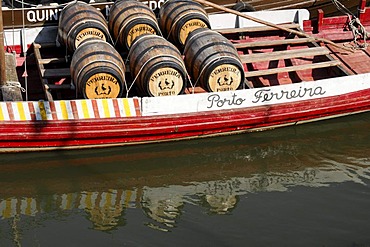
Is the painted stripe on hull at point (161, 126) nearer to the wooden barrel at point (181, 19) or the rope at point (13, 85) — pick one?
the rope at point (13, 85)

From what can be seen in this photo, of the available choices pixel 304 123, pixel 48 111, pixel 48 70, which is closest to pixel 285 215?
pixel 304 123

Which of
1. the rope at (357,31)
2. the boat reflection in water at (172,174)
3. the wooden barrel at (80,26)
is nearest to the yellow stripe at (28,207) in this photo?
the boat reflection in water at (172,174)

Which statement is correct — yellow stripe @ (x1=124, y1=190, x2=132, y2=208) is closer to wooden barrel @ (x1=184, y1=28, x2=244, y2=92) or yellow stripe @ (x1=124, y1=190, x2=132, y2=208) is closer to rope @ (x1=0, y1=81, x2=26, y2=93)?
wooden barrel @ (x1=184, y1=28, x2=244, y2=92)

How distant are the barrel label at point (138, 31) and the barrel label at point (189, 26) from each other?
655mm

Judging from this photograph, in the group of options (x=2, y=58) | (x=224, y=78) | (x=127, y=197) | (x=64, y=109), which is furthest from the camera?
(x=224, y=78)

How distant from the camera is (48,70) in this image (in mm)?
14852

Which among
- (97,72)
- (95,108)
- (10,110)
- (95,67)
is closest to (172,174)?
(95,108)

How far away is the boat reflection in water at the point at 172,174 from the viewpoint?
1236 centimetres

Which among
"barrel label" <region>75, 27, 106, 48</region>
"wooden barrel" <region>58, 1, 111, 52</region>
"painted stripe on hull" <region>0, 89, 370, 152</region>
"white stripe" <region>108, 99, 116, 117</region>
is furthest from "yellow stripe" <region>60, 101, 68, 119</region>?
"barrel label" <region>75, 27, 106, 48</region>

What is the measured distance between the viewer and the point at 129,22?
15.0 m

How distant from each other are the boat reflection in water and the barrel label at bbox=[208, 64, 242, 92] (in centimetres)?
114

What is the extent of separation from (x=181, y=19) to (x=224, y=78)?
1960 millimetres

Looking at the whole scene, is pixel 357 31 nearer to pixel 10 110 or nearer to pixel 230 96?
pixel 230 96

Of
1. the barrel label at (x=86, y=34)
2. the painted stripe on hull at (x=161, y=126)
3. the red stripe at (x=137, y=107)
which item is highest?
the barrel label at (x=86, y=34)
